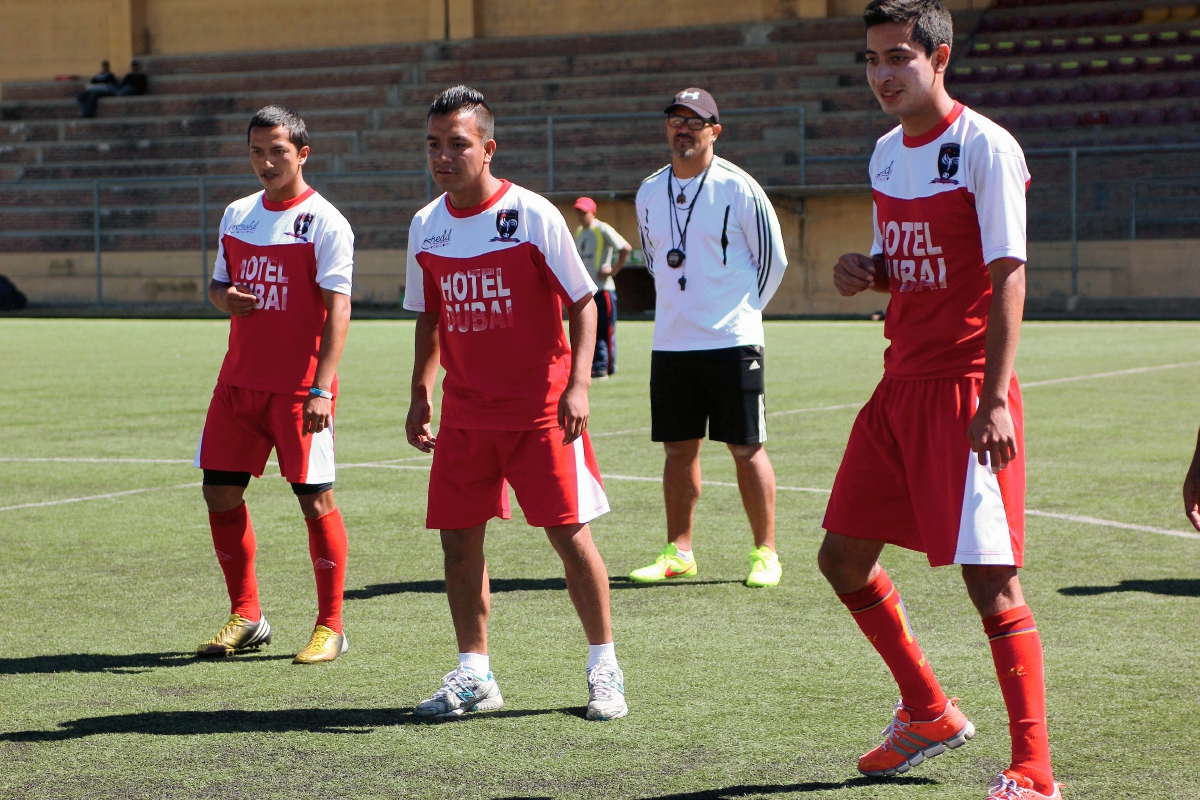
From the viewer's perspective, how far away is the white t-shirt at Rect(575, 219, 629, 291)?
16.4 m

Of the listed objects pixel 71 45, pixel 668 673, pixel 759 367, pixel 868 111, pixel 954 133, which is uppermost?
pixel 71 45

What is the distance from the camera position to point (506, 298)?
4.70 m

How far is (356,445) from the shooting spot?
11.1 meters

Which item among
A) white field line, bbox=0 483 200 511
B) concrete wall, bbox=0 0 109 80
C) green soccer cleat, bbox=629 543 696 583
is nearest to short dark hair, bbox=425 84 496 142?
green soccer cleat, bbox=629 543 696 583

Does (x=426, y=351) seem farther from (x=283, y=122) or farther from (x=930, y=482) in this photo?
(x=930, y=482)

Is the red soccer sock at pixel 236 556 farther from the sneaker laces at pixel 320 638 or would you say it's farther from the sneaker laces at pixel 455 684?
the sneaker laces at pixel 455 684

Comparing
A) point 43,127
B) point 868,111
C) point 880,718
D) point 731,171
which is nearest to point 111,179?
point 43,127

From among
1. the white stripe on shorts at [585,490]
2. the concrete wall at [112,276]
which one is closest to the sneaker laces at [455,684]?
the white stripe on shorts at [585,490]

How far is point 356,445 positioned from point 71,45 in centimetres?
3538

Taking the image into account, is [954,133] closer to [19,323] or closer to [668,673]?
[668,673]

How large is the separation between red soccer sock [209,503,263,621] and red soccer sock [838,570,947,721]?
8.17 feet

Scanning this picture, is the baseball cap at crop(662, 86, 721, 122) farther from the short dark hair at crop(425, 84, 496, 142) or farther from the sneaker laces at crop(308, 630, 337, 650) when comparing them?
the sneaker laces at crop(308, 630, 337, 650)

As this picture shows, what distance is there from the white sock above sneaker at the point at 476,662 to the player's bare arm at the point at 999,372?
187cm

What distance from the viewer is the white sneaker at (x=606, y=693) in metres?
4.56
